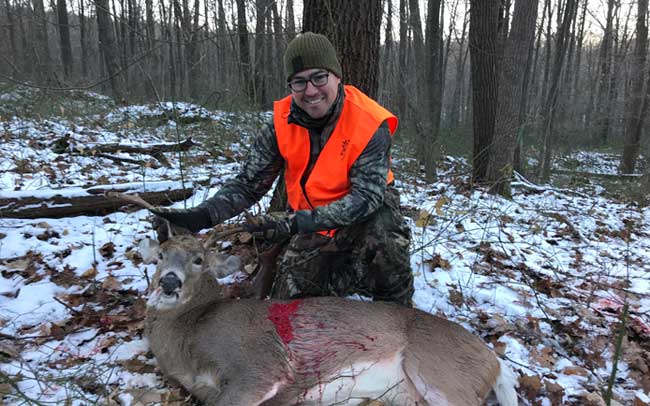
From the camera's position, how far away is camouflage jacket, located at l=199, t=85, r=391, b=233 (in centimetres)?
292

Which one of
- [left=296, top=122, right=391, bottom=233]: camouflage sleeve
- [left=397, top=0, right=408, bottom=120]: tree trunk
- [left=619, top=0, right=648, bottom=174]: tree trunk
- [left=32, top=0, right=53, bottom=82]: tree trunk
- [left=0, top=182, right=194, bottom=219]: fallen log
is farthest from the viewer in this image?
[left=619, top=0, right=648, bottom=174]: tree trunk

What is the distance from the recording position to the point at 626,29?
29.0 metres

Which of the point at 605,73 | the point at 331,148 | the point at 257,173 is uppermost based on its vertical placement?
the point at 605,73

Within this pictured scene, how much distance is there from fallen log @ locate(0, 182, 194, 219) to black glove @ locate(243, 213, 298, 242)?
2063mm

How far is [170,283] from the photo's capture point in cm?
271

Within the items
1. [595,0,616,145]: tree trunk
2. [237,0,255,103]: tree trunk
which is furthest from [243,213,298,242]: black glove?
[595,0,616,145]: tree trunk

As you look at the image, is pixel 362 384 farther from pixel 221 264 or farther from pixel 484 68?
pixel 484 68

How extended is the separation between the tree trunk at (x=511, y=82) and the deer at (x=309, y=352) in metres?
5.80

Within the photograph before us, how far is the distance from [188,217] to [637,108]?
619 inches

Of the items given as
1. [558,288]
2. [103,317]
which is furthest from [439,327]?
[103,317]

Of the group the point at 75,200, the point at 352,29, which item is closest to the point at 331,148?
the point at 352,29

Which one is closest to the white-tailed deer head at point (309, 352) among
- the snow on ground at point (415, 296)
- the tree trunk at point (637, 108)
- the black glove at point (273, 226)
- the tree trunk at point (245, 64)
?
the snow on ground at point (415, 296)

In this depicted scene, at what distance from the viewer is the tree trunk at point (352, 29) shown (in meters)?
4.15

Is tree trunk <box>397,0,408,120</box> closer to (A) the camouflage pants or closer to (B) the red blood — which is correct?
(A) the camouflage pants
